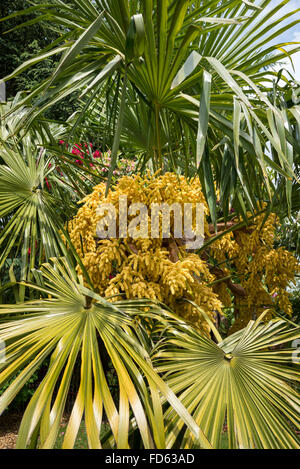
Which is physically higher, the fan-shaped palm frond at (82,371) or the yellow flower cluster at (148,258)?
the yellow flower cluster at (148,258)

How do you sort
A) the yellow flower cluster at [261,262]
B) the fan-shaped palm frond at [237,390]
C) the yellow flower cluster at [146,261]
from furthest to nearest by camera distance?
the yellow flower cluster at [261,262]
the yellow flower cluster at [146,261]
the fan-shaped palm frond at [237,390]

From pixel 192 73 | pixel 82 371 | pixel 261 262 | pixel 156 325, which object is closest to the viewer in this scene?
pixel 82 371

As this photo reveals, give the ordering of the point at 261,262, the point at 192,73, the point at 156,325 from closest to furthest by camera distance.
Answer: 1. the point at 156,325
2. the point at 192,73
3. the point at 261,262

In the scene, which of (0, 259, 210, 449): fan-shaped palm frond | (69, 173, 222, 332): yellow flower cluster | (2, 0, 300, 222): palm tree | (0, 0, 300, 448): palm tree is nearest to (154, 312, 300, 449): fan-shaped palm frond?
(0, 0, 300, 448): palm tree

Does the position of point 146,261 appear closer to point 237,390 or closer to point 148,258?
point 148,258

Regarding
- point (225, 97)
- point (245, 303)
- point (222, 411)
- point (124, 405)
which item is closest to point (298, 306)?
point (245, 303)

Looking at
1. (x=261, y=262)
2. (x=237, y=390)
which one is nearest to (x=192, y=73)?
(x=261, y=262)

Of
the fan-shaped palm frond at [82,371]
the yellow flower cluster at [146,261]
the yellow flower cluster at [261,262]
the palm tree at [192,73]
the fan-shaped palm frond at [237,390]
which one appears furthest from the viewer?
the yellow flower cluster at [261,262]

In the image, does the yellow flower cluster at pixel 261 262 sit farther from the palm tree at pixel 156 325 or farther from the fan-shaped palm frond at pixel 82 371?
the fan-shaped palm frond at pixel 82 371

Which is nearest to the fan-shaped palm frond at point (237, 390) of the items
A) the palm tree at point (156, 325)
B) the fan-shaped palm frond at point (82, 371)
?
the palm tree at point (156, 325)

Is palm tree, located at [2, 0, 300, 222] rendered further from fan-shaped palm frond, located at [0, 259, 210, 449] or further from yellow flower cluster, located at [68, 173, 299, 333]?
fan-shaped palm frond, located at [0, 259, 210, 449]

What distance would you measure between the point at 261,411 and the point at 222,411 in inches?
4.4

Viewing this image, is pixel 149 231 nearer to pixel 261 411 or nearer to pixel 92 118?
pixel 261 411

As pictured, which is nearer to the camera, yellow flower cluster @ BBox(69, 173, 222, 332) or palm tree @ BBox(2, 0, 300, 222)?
palm tree @ BBox(2, 0, 300, 222)
